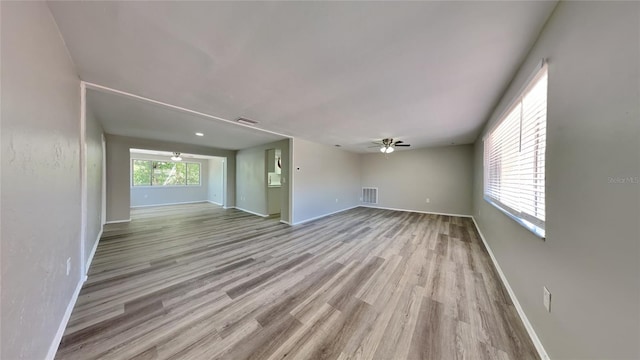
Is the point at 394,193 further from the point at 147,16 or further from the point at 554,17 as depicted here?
the point at 147,16

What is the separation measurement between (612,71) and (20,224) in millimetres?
2782

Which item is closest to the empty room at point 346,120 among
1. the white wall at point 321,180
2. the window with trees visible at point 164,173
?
the white wall at point 321,180

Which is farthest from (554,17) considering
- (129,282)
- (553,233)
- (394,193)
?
(394,193)

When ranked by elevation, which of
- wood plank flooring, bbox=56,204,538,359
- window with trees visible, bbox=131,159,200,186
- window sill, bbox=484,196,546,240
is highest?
window with trees visible, bbox=131,159,200,186

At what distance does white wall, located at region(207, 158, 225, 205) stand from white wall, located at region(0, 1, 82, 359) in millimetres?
6475

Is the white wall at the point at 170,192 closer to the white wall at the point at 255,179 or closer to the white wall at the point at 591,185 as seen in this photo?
the white wall at the point at 255,179

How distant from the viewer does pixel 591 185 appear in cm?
90

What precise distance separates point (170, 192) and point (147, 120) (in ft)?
17.5

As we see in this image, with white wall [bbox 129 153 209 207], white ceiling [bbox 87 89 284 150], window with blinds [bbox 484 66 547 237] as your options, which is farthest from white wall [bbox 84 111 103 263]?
white wall [bbox 129 153 209 207]

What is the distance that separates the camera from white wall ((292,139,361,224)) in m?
4.78

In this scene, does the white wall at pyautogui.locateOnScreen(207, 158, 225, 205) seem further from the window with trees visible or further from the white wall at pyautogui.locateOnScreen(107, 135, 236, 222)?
the white wall at pyautogui.locateOnScreen(107, 135, 236, 222)

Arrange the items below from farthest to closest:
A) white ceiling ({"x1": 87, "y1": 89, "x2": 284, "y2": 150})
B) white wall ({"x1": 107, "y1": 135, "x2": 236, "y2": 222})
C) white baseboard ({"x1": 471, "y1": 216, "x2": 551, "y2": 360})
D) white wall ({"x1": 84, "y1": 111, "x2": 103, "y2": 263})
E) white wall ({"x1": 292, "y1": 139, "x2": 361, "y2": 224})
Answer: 1. white wall ({"x1": 292, "y1": 139, "x2": 361, "y2": 224})
2. white wall ({"x1": 107, "y1": 135, "x2": 236, "y2": 222})
3. white ceiling ({"x1": 87, "y1": 89, "x2": 284, "y2": 150})
4. white wall ({"x1": 84, "y1": 111, "x2": 103, "y2": 263})
5. white baseboard ({"x1": 471, "y1": 216, "x2": 551, "y2": 360})

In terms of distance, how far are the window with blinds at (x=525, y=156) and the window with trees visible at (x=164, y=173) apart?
9.70 m

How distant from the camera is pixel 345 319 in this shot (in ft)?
5.22
